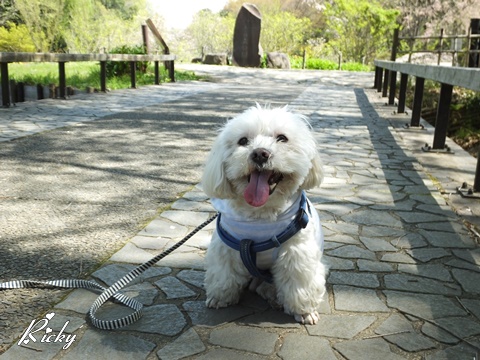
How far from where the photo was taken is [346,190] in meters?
5.04

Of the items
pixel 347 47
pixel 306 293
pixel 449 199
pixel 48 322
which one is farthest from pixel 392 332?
pixel 347 47

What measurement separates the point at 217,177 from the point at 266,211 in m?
0.33

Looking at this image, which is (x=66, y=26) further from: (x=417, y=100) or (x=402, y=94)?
(x=417, y=100)

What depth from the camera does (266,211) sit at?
262 centimetres

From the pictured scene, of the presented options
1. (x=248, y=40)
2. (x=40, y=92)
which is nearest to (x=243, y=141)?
(x=40, y=92)

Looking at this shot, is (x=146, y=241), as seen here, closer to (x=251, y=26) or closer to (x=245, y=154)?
(x=245, y=154)

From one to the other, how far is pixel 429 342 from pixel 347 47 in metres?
32.3

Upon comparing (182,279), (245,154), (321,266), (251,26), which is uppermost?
(251,26)

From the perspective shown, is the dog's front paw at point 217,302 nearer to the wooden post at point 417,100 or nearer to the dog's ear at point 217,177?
the dog's ear at point 217,177

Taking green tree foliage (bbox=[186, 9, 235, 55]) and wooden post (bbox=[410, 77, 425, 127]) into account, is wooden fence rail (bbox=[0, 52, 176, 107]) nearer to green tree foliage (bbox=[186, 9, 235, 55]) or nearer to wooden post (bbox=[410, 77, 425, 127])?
wooden post (bbox=[410, 77, 425, 127])

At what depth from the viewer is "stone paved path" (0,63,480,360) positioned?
7.80ft

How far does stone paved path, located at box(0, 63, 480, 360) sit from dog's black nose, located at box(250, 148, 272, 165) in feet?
2.84

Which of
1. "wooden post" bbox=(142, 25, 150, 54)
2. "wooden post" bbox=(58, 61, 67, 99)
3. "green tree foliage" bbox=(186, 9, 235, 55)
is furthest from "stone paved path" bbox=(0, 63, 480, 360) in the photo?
"green tree foliage" bbox=(186, 9, 235, 55)

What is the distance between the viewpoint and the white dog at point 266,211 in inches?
96.5
